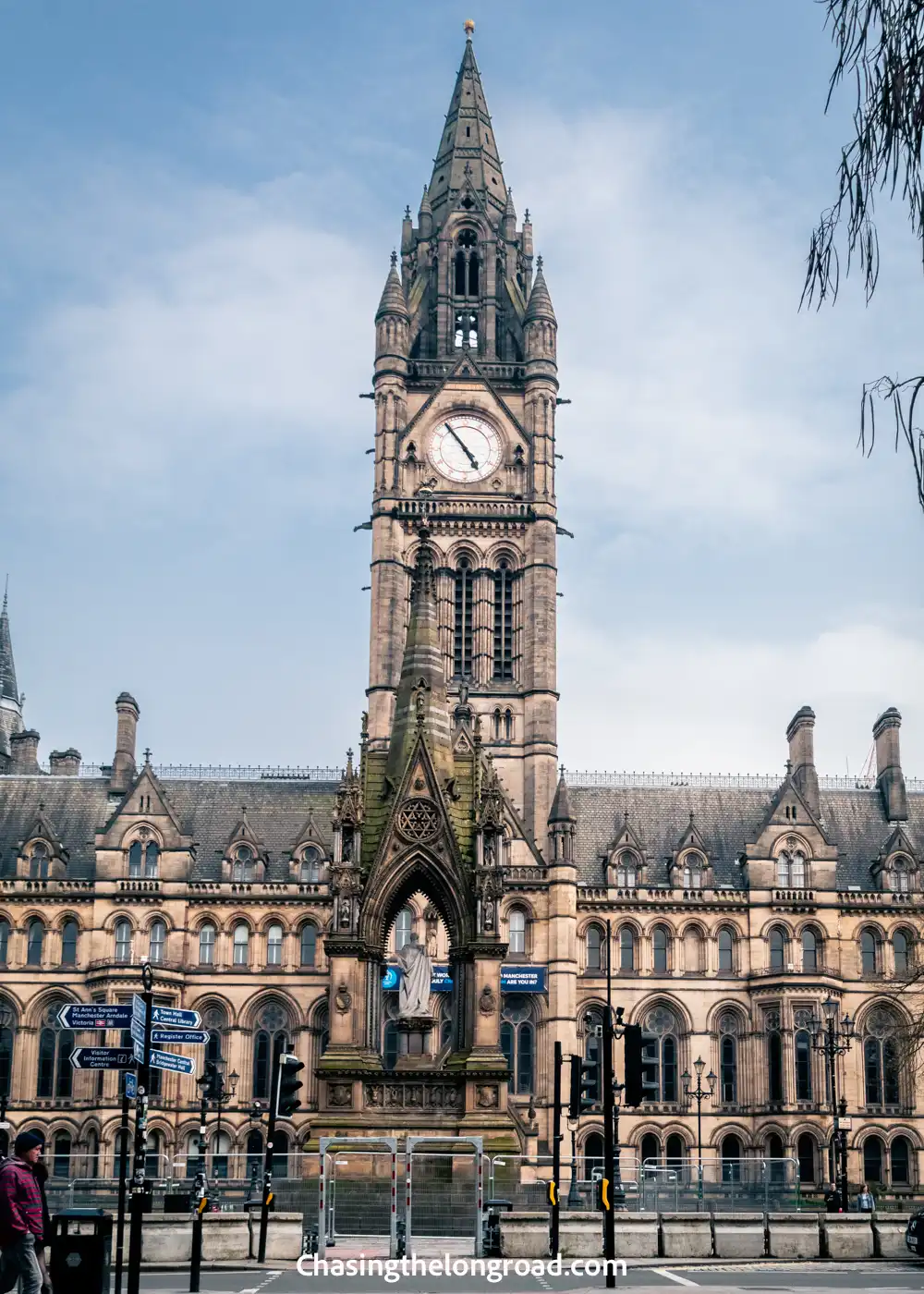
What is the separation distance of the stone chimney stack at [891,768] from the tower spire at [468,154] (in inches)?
1298

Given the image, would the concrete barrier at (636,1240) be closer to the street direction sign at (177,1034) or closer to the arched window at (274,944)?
the street direction sign at (177,1034)

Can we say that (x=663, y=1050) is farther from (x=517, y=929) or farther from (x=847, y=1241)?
(x=847, y=1241)

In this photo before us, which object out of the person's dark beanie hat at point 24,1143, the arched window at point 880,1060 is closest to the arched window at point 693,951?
the arched window at point 880,1060

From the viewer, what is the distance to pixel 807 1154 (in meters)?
72.9

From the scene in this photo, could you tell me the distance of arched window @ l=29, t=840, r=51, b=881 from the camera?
76688 mm

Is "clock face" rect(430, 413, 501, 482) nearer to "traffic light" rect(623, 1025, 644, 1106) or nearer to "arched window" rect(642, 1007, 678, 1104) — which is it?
"arched window" rect(642, 1007, 678, 1104)

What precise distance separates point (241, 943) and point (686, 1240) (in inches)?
1731

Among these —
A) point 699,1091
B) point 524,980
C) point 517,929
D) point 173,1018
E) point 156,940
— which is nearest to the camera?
point 173,1018

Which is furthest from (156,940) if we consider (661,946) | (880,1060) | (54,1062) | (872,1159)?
(872,1159)

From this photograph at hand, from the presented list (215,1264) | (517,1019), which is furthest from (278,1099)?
(517,1019)

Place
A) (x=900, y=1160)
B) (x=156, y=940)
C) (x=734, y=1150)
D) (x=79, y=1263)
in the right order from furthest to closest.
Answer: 1. (x=156, y=940)
2. (x=734, y=1150)
3. (x=900, y=1160)
4. (x=79, y=1263)

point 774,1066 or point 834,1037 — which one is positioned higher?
point 834,1037

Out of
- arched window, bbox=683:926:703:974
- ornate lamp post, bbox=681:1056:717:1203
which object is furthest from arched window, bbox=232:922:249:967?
ornate lamp post, bbox=681:1056:717:1203

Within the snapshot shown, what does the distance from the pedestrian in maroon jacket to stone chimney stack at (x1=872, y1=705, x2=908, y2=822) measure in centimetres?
6935
